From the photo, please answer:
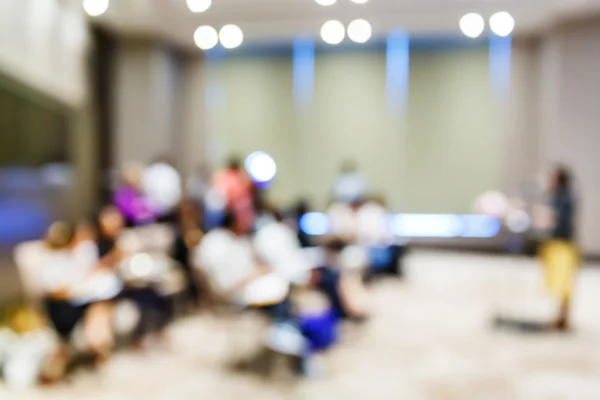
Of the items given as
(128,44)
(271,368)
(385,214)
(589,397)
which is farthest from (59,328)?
(128,44)

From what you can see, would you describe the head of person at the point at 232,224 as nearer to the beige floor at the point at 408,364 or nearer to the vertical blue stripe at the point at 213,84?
the beige floor at the point at 408,364

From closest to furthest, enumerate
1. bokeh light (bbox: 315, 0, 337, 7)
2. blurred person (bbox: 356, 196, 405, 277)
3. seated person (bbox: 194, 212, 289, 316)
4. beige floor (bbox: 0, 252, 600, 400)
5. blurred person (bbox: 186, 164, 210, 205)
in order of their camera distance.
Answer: beige floor (bbox: 0, 252, 600, 400)
seated person (bbox: 194, 212, 289, 316)
blurred person (bbox: 356, 196, 405, 277)
blurred person (bbox: 186, 164, 210, 205)
bokeh light (bbox: 315, 0, 337, 7)

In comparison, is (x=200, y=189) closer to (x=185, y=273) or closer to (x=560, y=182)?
(x=185, y=273)

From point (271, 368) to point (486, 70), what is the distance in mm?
8328

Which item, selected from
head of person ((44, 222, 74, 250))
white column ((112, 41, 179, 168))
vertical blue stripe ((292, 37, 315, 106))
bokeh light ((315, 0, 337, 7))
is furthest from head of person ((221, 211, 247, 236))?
vertical blue stripe ((292, 37, 315, 106))

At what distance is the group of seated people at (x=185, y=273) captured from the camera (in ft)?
13.9

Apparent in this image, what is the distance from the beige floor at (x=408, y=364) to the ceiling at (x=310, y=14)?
4.34 meters

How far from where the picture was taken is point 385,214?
796 cm

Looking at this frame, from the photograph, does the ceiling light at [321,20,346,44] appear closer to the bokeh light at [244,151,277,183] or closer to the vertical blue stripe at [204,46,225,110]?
the vertical blue stripe at [204,46,225,110]

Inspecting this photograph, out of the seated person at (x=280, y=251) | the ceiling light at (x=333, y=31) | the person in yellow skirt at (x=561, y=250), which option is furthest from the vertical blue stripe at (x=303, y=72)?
the person in yellow skirt at (x=561, y=250)

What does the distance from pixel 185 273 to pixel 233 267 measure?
52.9 inches

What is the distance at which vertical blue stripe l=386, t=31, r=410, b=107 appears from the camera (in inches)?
440

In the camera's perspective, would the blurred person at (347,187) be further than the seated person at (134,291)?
Yes

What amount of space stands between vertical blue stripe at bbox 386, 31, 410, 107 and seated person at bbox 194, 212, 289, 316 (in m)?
7.08
